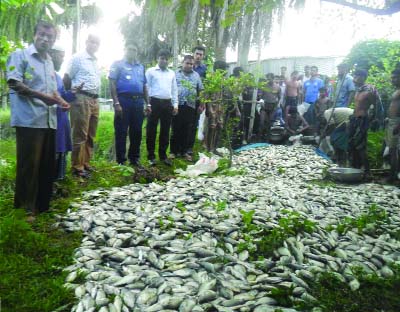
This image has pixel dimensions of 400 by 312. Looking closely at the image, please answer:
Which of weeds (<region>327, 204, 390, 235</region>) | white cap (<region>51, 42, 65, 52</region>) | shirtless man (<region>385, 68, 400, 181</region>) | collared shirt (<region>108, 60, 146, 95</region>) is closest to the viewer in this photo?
weeds (<region>327, 204, 390, 235</region>)

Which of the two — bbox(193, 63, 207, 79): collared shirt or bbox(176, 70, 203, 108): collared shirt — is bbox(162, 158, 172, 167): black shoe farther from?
bbox(193, 63, 207, 79): collared shirt

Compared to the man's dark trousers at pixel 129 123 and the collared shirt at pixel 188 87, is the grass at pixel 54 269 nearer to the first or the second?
the man's dark trousers at pixel 129 123

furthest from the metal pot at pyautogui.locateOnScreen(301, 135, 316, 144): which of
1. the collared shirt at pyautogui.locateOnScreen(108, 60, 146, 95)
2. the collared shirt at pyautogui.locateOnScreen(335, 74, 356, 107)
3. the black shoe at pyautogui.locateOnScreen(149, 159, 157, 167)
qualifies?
the collared shirt at pyautogui.locateOnScreen(108, 60, 146, 95)

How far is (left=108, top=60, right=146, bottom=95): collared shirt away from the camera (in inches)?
251

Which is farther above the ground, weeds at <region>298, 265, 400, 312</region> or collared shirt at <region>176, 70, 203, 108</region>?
collared shirt at <region>176, 70, 203, 108</region>

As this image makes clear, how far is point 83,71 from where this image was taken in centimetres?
567

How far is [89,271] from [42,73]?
213 cm

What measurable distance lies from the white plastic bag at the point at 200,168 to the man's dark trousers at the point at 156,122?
2.39 ft

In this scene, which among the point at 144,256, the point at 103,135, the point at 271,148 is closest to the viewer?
the point at 144,256

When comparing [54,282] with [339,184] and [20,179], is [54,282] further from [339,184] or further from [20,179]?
[339,184]

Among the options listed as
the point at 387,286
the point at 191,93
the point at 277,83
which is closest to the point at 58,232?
the point at 387,286

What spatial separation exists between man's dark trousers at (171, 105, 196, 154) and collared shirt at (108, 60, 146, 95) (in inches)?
58.4

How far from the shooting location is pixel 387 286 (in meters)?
3.16

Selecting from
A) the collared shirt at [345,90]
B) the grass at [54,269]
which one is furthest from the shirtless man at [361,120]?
the grass at [54,269]
